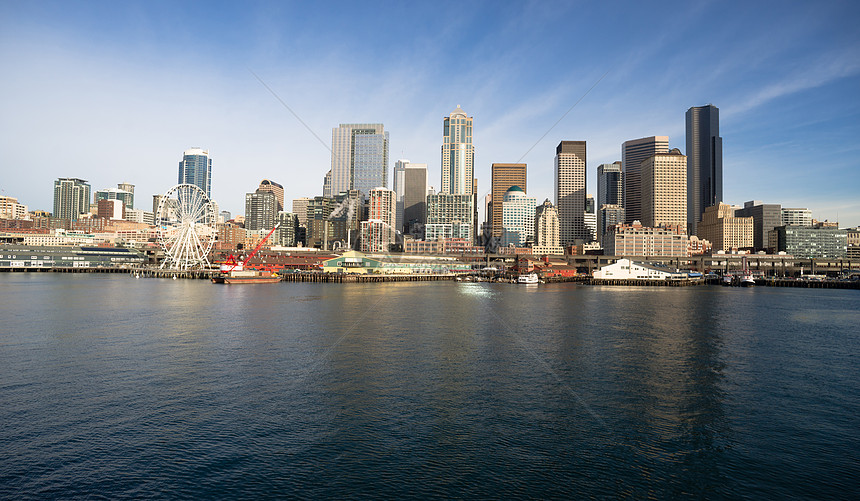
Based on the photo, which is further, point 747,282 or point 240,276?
point 747,282

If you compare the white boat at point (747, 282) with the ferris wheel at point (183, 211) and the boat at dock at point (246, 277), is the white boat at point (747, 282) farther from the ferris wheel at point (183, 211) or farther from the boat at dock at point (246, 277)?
the ferris wheel at point (183, 211)

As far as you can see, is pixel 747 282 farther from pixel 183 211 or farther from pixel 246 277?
pixel 183 211

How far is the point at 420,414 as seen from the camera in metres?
25.0

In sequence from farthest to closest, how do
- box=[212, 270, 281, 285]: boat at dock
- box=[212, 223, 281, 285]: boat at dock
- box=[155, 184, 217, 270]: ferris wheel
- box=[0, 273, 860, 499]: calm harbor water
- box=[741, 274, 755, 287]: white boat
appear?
box=[741, 274, 755, 287]: white boat
box=[155, 184, 217, 270]: ferris wheel
box=[212, 223, 281, 285]: boat at dock
box=[212, 270, 281, 285]: boat at dock
box=[0, 273, 860, 499]: calm harbor water

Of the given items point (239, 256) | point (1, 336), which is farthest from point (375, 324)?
point (239, 256)

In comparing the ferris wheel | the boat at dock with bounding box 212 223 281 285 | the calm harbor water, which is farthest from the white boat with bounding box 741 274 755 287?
the ferris wheel

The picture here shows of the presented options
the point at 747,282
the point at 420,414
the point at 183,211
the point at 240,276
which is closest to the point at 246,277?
the point at 240,276

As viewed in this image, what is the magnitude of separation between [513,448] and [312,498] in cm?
873

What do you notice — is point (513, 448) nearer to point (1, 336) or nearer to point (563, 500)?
point (563, 500)

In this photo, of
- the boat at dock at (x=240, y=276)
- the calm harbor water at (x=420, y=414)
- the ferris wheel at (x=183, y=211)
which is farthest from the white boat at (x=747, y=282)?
the ferris wheel at (x=183, y=211)

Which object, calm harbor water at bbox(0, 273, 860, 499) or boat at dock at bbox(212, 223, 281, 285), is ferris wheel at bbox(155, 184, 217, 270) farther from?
calm harbor water at bbox(0, 273, 860, 499)

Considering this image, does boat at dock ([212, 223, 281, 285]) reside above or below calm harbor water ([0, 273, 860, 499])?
above

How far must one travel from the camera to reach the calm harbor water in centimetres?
1844

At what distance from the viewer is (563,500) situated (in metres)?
17.2
